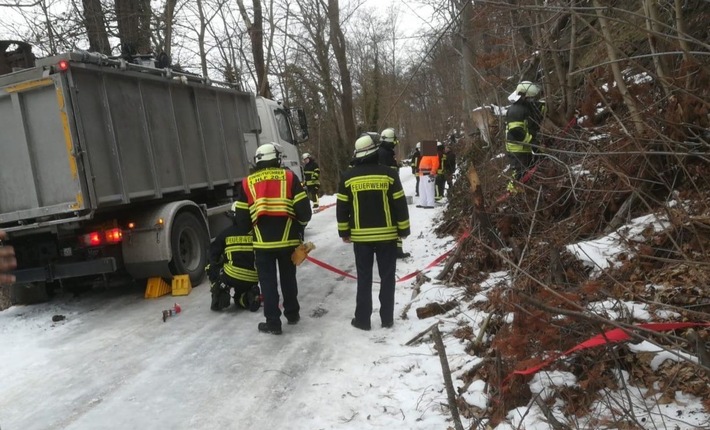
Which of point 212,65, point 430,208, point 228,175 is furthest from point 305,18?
point 228,175

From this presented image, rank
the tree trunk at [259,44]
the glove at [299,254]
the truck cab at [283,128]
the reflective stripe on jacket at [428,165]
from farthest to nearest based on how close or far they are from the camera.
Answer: the tree trunk at [259,44]
the reflective stripe on jacket at [428,165]
the truck cab at [283,128]
the glove at [299,254]

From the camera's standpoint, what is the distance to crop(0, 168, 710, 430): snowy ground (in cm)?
360

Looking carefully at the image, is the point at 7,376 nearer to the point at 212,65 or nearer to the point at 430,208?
the point at 430,208

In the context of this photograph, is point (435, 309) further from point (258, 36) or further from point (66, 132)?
point (258, 36)

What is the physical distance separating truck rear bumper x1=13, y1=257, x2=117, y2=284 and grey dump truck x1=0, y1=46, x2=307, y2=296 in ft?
0.04

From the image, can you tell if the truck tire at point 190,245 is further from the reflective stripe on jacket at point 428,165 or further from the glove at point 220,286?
the reflective stripe on jacket at point 428,165

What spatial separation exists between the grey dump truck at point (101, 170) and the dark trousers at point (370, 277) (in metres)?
2.90

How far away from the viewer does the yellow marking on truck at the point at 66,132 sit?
5.83 metres

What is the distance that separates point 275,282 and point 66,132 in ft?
9.54

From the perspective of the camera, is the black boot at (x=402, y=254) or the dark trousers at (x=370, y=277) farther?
the black boot at (x=402, y=254)

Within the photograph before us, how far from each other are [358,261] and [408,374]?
1445 mm

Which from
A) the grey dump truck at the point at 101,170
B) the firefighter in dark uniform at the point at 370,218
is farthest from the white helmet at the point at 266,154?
the grey dump truck at the point at 101,170

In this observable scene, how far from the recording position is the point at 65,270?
20.9ft

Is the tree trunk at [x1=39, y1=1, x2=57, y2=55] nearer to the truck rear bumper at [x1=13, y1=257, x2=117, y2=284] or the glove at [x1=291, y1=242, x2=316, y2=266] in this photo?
the truck rear bumper at [x1=13, y1=257, x2=117, y2=284]
